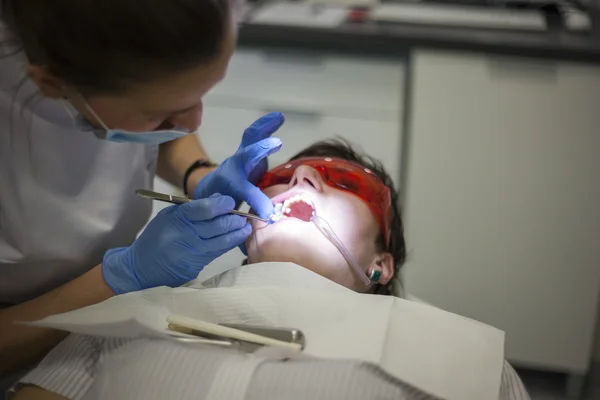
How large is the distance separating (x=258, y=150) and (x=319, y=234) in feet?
0.70

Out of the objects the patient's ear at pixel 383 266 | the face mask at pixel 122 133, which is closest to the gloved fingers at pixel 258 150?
the face mask at pixel 122 133

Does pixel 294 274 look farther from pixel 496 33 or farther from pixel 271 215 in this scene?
pixel 496 33

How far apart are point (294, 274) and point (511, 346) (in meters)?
1.30

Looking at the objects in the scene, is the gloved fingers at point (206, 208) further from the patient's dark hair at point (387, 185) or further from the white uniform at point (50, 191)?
the patient's dark hair at point (387, 185)

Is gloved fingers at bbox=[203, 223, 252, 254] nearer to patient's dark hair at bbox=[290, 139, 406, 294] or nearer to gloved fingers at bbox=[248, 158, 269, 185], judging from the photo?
gloved fingers at bbox=[248, 158, 269, 185]

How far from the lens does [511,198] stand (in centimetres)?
202

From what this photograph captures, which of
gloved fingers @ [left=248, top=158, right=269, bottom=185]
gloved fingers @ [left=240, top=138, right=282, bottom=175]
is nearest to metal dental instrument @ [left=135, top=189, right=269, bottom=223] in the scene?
gloved fingers @ [left=240, top=138, right=282, bottom=175]

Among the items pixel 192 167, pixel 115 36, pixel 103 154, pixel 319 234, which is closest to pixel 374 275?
pixel 319 234

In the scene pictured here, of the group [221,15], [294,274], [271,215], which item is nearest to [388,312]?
[294,274]

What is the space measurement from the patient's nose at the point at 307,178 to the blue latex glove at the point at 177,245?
0.62ft

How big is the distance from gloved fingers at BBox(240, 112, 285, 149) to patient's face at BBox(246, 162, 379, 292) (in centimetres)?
11

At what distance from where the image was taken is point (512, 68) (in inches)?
75.7

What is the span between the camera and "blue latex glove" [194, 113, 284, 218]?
4.14ft

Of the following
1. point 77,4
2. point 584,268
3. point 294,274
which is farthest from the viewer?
point 584,268
